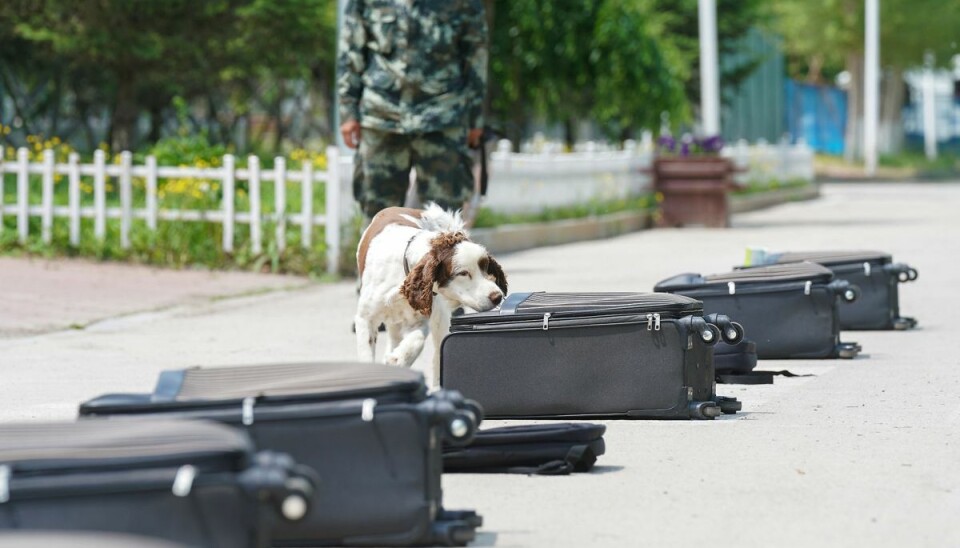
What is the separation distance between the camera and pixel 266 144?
1369 inches

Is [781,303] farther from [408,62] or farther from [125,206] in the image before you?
[125,206]

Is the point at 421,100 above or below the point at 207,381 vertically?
above

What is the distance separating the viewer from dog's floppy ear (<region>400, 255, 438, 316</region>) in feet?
23.4

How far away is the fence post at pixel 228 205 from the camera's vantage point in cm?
1520

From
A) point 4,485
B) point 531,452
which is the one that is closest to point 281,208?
point 531,452

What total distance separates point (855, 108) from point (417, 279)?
50353mm

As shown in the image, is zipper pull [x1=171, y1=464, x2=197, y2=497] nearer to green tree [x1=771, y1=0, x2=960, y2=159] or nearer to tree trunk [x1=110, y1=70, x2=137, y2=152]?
tree trunk [x1=110, y1=70, x2=137, y2=152]

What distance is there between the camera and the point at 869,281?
34.6ft

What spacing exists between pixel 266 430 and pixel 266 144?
100 feet

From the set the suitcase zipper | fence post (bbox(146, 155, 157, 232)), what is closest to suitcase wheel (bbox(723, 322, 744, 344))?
the suitcase zipper

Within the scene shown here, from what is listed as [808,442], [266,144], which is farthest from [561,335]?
[266,144]

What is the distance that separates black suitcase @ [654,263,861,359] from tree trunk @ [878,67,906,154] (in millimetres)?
49854

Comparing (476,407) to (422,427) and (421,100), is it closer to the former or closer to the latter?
(422,427)

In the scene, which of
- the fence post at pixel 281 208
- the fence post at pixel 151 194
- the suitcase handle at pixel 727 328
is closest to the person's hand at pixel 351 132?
the suitcase handle at pixel 727 328
